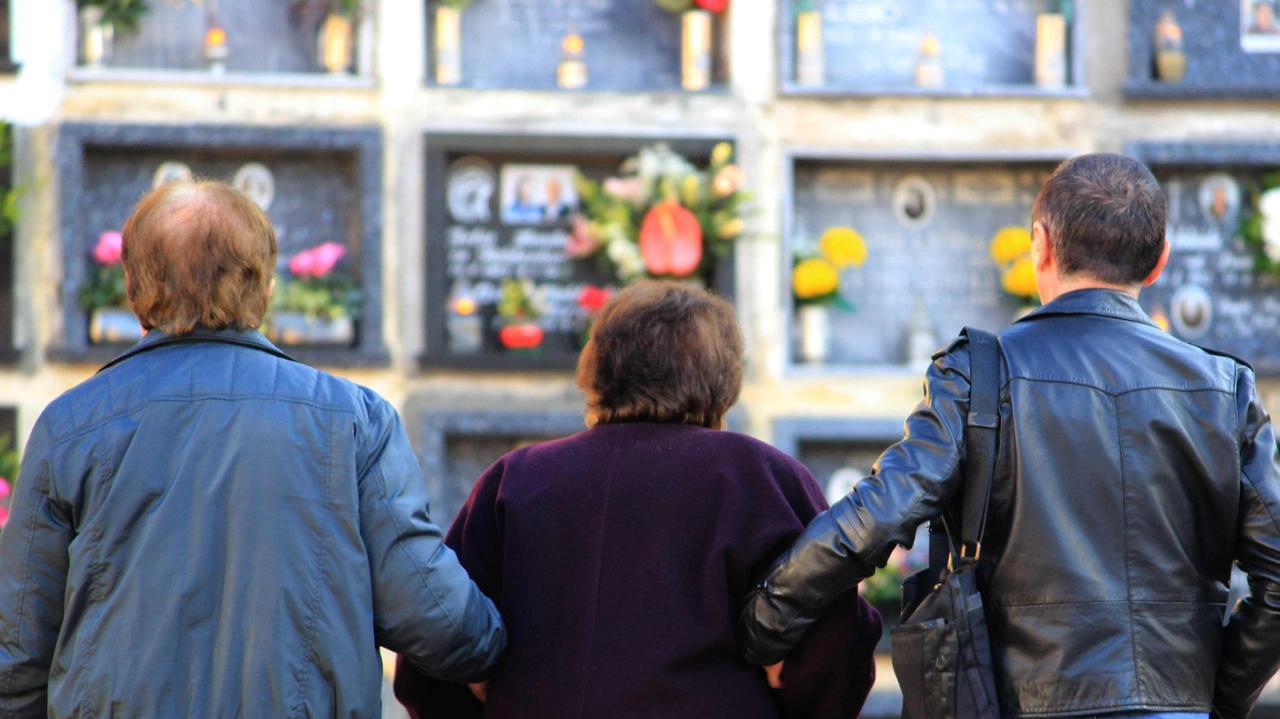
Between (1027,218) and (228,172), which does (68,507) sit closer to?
(228,172)

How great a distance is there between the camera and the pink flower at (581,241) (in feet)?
15.8

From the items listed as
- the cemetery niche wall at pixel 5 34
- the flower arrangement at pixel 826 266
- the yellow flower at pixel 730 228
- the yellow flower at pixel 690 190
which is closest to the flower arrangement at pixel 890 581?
the flower arrangement at pixel 826 266

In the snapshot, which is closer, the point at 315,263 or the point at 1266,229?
the point at 315,263

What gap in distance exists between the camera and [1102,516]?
1.90 m

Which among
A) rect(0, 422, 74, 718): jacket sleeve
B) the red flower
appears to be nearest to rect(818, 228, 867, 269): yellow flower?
the red flower

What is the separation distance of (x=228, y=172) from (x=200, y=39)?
1.60 ft

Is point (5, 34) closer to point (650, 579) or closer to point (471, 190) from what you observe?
point (471, 190)

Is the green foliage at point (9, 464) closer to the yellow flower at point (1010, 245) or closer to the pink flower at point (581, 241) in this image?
the pink flower at point (581, 241)

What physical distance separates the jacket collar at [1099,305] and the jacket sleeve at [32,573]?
56.4 inches

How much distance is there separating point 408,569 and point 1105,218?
3.71 ft

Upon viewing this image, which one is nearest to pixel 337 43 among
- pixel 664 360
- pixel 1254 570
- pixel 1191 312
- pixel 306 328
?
pixel 306 328

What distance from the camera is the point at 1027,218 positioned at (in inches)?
205

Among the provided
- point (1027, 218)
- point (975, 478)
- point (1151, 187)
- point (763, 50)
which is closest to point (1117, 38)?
point (1027, 218)

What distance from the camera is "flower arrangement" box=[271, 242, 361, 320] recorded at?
4.69 m
